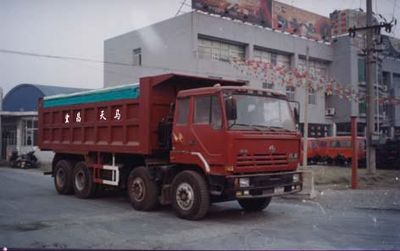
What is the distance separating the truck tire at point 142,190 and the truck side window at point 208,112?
200 cm

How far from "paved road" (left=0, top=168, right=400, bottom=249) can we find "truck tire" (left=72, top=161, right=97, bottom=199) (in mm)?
372

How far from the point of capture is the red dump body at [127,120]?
11.5 meters

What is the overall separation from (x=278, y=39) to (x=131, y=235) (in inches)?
1390

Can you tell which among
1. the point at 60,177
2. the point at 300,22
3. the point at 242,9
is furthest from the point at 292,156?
the point at 300,22

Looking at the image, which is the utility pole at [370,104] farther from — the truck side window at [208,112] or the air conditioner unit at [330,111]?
the air conditioner unit at [330,111]

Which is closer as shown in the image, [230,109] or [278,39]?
[230,109]

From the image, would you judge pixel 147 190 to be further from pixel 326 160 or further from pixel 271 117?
pixel 326 160

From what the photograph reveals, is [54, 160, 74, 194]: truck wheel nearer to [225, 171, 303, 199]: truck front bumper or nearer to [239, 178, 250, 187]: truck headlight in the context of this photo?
[225, 171, 303, 199]: truck front bumper

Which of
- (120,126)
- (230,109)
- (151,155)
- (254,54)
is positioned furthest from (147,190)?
(254,54)

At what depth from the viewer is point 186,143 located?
10.7 meters

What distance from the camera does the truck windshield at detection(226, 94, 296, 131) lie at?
10.1 metres

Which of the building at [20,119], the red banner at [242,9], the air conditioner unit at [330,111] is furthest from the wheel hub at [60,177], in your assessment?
the air conditioner unit at [330,111]

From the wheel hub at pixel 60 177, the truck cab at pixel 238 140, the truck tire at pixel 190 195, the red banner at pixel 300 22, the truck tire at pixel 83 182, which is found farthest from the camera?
the red banner at pixel 300 22

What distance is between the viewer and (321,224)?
1003 centimetres
